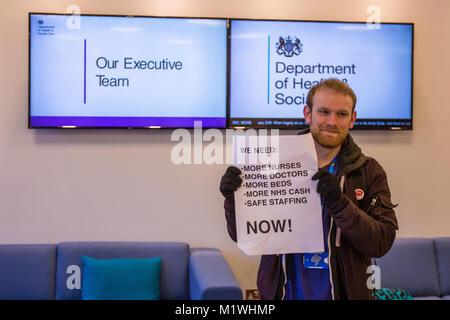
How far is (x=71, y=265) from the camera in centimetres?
362

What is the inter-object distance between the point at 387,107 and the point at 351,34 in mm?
630

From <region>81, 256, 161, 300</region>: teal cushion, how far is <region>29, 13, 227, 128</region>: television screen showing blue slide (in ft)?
3.34

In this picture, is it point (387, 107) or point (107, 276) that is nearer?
point (107, 276)

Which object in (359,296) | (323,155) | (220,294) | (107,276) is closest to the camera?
(359,296)

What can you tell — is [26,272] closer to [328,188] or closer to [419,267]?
[328,188]

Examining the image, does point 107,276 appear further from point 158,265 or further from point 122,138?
point 122,138

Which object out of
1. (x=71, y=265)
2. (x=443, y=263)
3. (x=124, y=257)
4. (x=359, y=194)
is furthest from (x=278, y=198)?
(x=443, y=263)

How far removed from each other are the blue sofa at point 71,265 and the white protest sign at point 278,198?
4.81ft

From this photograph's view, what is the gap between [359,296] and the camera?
6.15ft

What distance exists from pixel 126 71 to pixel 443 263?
2804 millimetres

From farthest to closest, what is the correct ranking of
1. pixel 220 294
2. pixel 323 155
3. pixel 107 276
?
1. pixel 107 276
2. pixel 220 294
3. pixel 323 155

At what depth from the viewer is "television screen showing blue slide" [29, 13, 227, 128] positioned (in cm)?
378

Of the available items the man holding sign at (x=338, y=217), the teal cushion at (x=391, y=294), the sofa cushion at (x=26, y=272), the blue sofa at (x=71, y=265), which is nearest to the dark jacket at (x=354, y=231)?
the man holding sign at (x=338, y=217)
